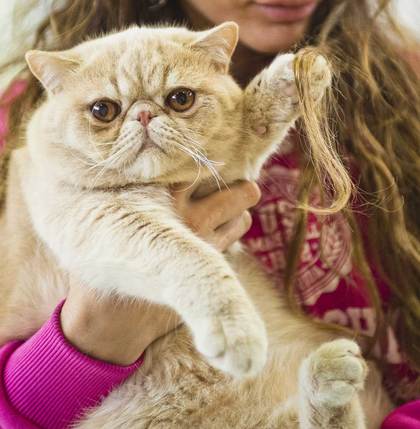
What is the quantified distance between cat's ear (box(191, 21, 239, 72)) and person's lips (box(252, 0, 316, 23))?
0.98ft

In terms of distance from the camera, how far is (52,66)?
1.05m

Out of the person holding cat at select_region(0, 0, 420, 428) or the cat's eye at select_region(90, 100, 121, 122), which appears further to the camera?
the person holding cat at select_region(0, 0, 420, 428)

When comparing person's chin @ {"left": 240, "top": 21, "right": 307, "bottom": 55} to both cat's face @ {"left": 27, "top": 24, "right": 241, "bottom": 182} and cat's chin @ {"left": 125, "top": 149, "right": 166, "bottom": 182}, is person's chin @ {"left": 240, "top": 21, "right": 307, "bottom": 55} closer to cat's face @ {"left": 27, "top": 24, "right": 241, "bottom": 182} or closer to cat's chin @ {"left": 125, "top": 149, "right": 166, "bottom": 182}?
cat's face @ {"left": 27, "top": 24, "right": 241, "bottom": 182}

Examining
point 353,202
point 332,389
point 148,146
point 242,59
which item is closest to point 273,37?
point 242,59

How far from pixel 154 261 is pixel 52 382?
35cm

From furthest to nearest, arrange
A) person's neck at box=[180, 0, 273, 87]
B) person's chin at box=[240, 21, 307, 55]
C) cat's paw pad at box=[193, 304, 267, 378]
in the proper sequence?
person's neck at box=[180, 0, 273, 87], person's chin at box=[240, 21, 307, 55], cat's paw pad at box=[193, 304, 267, 378]

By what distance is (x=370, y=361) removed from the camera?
4.27 feet

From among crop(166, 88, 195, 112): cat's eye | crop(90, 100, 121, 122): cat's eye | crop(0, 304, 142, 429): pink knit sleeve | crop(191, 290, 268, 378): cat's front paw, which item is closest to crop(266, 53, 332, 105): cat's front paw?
crop(166, 88, 195, 112): cat's eye

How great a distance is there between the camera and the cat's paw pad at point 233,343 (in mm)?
809

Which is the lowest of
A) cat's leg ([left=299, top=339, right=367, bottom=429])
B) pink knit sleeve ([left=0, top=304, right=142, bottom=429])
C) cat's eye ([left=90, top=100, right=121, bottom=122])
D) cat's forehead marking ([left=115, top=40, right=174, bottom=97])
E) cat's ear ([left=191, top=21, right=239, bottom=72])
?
pink knit sleeve ([left=0, top=304, right=142, bottom=429])

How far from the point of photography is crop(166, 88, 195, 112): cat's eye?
1.02m

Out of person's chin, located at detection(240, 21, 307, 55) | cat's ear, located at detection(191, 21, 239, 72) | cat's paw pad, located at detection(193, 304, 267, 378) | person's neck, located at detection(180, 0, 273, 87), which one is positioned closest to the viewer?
cat's paw pad, located at detection(193, 304, 267, 378)

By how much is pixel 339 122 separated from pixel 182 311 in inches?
26.1

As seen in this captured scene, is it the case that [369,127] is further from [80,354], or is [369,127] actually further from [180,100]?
[80,354]
